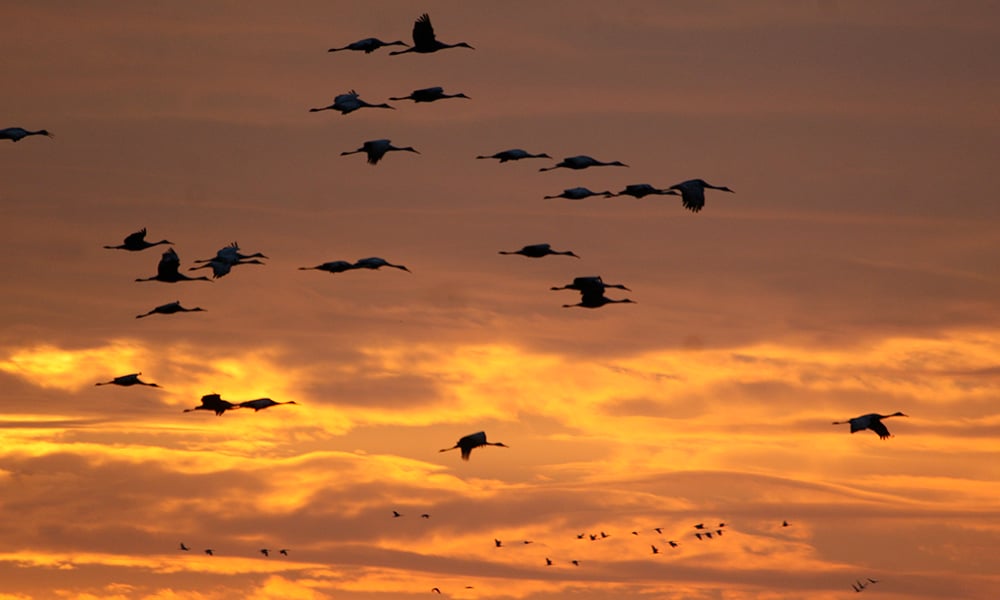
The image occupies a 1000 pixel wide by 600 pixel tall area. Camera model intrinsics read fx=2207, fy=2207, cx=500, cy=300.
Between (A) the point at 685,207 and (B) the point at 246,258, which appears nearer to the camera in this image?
(A) the point at 685,207

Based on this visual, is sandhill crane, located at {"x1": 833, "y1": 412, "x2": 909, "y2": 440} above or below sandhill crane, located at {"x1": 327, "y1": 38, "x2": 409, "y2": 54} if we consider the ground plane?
below

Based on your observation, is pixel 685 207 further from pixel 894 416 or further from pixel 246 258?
pixel 246 258

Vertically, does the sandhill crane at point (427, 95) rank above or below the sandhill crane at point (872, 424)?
above

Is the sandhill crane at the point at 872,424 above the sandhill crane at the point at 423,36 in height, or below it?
below

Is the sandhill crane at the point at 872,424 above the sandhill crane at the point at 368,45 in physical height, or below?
below

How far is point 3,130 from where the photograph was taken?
125m

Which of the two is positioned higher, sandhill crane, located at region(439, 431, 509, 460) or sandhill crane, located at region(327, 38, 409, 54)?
sandhill crane, located at region(327, 38, 409, 54)

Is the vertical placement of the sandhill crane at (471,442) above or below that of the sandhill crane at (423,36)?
below

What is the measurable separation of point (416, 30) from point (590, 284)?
19.0 meters

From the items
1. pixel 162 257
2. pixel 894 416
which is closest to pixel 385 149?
pixel 162 257

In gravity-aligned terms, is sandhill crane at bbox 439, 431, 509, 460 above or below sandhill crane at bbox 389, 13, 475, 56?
below

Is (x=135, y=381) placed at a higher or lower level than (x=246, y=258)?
lower

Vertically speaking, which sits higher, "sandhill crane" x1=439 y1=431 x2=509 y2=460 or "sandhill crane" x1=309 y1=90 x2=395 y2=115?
"sandhill crane" x1=309 y1=90 x2=395 y2=115

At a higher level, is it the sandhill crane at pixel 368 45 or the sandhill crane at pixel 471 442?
the sandhill crane at pixel 368 45
